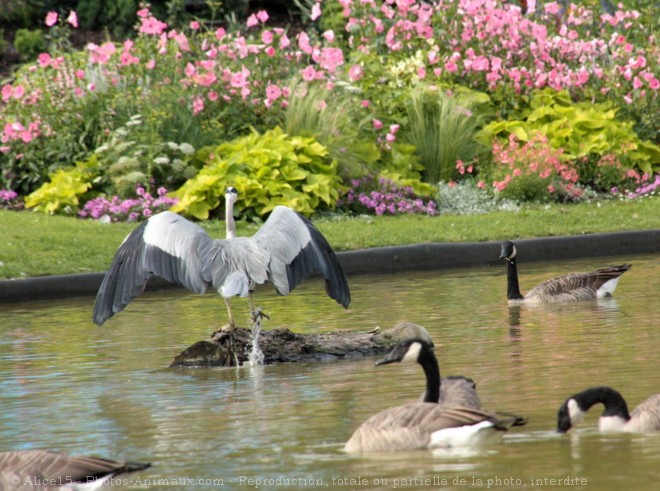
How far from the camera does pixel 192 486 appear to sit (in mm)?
6352

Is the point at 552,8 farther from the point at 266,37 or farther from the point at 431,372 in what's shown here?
the point at 431,372

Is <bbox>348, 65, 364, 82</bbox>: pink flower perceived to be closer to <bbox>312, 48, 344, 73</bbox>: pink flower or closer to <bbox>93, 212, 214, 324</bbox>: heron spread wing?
<bbox>312, 48, 344, 73</bbox>: pink flower

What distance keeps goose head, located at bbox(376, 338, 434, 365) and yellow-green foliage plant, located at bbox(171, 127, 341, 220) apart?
10.4 metres

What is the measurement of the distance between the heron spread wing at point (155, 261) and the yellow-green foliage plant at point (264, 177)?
24.1 feet

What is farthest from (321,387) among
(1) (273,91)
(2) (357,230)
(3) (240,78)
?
(1) (273,91)

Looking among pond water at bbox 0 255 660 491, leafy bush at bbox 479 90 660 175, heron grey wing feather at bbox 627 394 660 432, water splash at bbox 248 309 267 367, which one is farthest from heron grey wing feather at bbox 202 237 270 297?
leafy bush at bbox 479 90 660 175

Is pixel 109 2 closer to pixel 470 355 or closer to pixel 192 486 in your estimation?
pixel 470 355

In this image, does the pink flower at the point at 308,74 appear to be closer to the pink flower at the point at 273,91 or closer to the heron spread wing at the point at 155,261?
the pink flower at the point at 273,91

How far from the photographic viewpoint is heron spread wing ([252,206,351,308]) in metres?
10.1

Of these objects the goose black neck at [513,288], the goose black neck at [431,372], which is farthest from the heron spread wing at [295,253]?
the goose black neck at [431,372]

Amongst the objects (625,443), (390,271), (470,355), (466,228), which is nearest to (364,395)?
(470,355)

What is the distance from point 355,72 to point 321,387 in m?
12.3

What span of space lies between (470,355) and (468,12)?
43.2 ft

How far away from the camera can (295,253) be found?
10.3 metres
